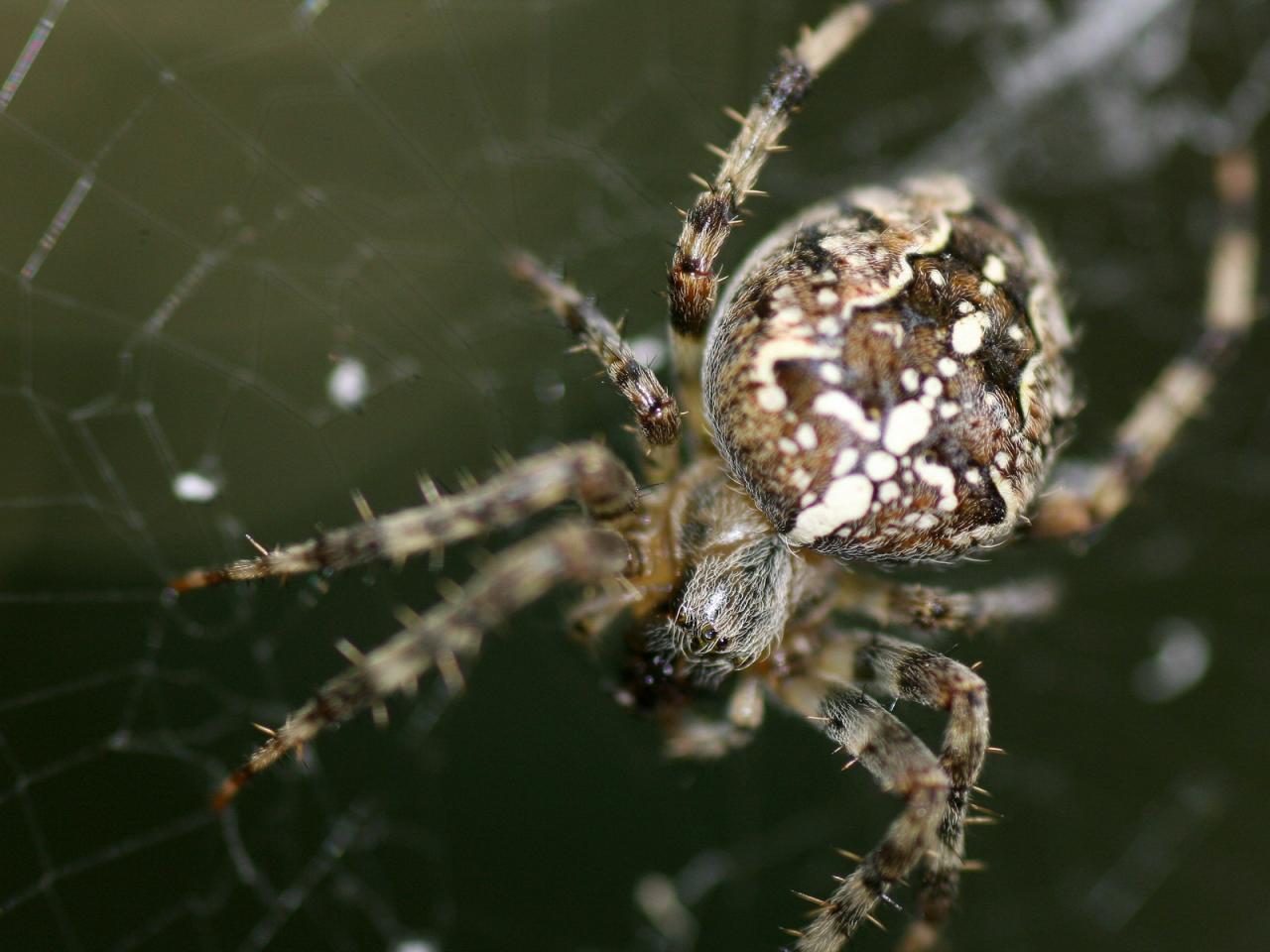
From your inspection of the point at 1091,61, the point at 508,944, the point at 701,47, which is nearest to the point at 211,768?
the point at 508,944

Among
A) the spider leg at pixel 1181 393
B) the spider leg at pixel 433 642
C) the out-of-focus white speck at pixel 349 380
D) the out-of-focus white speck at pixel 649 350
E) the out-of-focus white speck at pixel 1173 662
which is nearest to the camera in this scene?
the spider leg at pixel 433 642

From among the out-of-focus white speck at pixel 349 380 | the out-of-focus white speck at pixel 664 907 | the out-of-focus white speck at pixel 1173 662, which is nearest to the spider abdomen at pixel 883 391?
the out-of-focus white speck at pixel 349 380

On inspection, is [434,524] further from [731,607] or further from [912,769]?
[912,769]

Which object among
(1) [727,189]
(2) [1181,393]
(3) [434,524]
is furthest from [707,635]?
(2) [1181,393]

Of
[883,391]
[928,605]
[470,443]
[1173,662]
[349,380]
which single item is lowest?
[1173,662]

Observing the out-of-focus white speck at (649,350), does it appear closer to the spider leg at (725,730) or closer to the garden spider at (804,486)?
the garden spider at (804,486)

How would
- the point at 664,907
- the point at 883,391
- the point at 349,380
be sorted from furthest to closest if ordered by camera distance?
the point at 664,907 < the point at 349,380 < the point at 883,391
